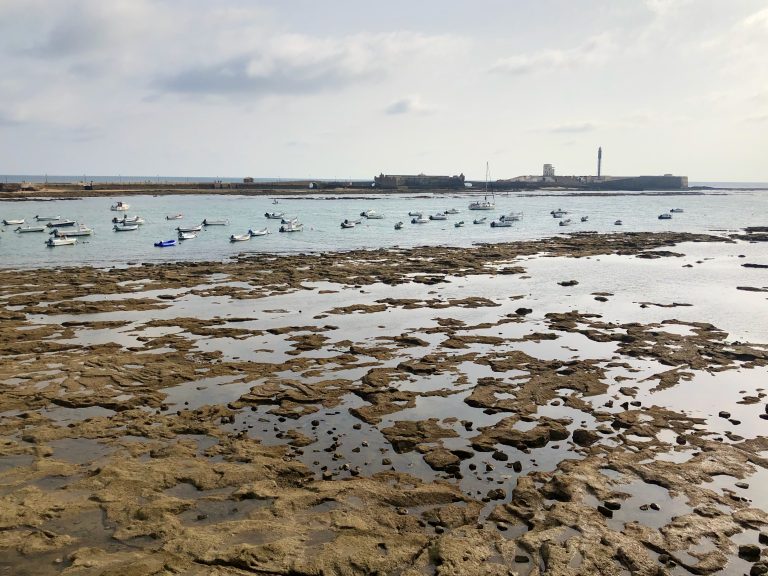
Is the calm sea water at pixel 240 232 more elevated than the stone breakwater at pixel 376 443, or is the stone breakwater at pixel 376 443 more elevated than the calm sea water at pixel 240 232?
the calm sea water at pixel 240 232

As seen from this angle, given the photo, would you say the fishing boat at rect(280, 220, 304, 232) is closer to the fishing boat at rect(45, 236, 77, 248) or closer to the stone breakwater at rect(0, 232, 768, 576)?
the fishing boat at rect(45, 236, 77, 248)

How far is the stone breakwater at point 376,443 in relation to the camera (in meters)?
9.53

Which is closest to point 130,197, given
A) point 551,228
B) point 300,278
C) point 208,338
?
point 551,228

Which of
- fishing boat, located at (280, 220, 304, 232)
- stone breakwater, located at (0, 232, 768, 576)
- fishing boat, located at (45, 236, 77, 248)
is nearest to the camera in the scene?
stone breakwater, located at (0, 232, 768, 576)

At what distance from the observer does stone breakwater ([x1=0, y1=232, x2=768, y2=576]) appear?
9.53m

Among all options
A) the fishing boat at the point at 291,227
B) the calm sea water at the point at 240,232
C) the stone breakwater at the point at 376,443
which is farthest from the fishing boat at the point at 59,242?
the stone breakwater at the point at 376,443

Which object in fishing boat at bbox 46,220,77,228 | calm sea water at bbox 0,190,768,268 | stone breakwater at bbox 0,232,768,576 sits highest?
fishing boat at bbox 46,220,77,228

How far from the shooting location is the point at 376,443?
541 inches

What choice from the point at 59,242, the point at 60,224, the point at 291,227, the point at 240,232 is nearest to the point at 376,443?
the point at 59,242

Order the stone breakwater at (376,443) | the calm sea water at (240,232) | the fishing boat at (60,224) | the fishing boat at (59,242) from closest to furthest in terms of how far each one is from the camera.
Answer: the stone breakwater at (376,443), the calm sea water at (240,232), the fishing boat at (59,242), the fishing boat at (60,224)

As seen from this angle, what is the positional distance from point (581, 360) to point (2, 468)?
689 inches

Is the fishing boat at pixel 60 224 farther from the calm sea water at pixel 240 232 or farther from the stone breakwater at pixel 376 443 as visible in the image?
the stone breakwater at pixel 376 443

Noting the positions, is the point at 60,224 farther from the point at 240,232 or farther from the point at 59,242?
the point at 240,232

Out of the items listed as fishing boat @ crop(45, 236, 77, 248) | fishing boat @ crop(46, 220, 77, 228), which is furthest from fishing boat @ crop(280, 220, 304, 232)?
fishing boat @ crop(46, 220, 77, 228)
